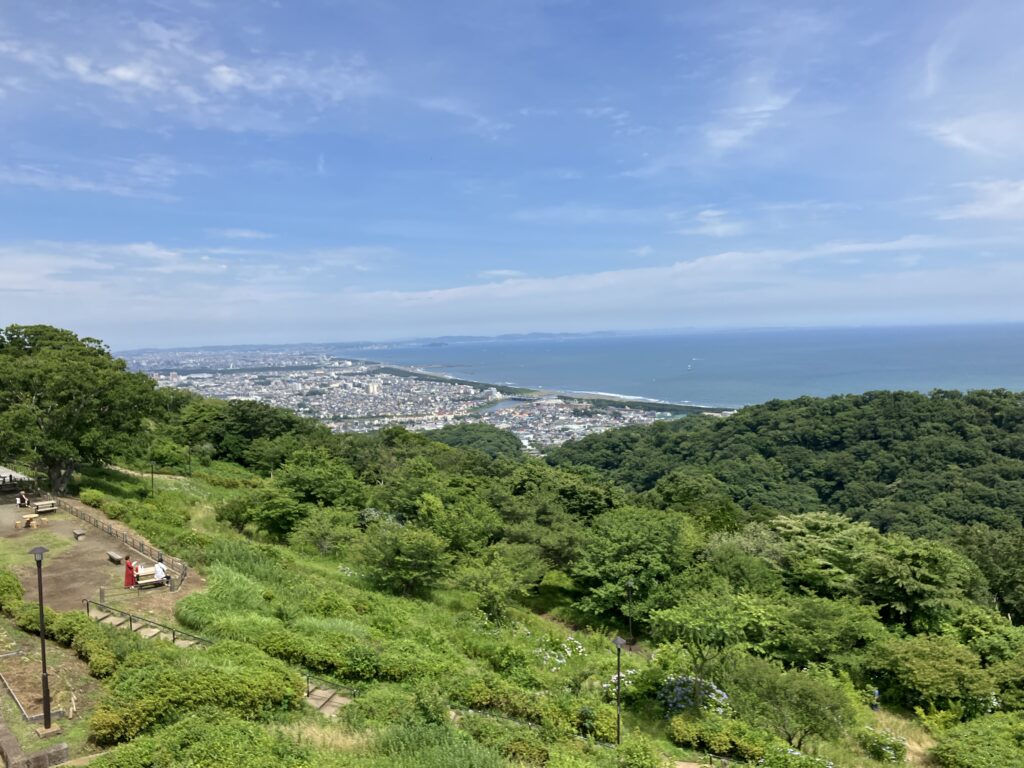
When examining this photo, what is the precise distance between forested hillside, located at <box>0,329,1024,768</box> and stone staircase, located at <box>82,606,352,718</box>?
0.42 metres

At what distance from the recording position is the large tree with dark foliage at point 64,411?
60.7 feet

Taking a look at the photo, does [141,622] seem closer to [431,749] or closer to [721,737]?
[431,749]

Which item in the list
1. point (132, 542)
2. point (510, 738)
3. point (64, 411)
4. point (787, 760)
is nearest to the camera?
point (510, 738)

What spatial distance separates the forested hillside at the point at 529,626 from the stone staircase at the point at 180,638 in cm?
42

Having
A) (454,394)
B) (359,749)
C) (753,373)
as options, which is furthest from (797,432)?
(753,373)

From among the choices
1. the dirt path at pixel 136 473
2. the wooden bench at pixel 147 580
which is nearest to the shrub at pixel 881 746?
the wooden bench at pixel 147 580

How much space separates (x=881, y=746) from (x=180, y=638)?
1308 centimetres

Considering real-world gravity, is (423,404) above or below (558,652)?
below

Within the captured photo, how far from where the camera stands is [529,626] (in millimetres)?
16188

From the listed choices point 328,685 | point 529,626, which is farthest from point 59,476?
point 529,626

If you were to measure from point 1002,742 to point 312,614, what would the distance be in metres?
13.7

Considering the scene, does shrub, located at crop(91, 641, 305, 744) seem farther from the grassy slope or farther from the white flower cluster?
the white flower cluster

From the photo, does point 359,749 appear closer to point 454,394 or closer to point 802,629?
point 802,629

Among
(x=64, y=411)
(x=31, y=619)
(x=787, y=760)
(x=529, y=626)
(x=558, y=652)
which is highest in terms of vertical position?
(x=64, y=411)
